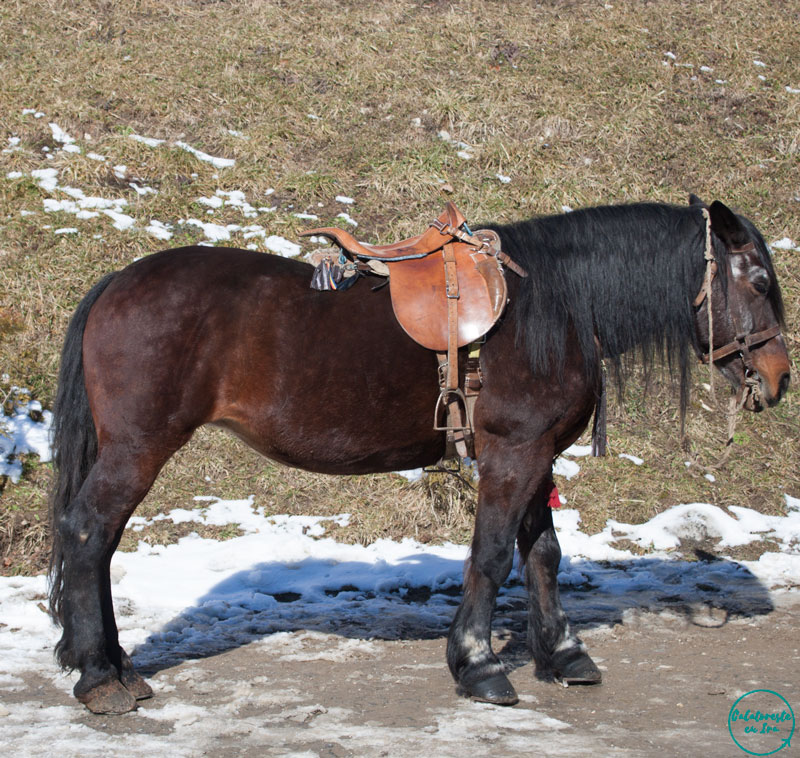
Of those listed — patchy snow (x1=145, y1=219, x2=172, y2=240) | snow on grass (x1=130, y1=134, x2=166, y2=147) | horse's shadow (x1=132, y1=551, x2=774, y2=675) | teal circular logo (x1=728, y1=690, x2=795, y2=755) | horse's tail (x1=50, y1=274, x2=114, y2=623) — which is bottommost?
horse's shadow (x1=132, y1=551, x2=774, y2=675)

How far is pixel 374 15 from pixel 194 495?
926 cm

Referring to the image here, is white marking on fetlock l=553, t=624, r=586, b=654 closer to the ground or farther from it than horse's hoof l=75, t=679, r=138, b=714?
farther from it

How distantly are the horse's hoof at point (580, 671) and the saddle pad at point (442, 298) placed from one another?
1677 mm

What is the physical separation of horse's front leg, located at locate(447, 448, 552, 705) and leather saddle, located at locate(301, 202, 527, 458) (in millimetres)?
234

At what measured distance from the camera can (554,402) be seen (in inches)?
149

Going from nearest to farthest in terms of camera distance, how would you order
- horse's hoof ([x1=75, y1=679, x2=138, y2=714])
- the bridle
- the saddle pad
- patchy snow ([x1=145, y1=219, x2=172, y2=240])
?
horse's hoof ([x1=75, y1=679, x2=138, y2=714]) → the saddle pad → the bridle → patchy snow ([x1=145, y1=219, x2=172, y2=240])

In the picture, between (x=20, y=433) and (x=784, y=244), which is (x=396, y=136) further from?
(x=20, y=433)

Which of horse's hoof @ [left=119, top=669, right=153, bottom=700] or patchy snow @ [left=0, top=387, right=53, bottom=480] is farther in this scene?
patchy snow @ [left=0, top=387, right=53, bottom=480]

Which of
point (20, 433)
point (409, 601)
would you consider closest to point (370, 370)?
point (409, 601)

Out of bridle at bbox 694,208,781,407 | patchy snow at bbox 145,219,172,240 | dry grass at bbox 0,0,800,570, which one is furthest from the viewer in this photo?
patchy snow at bbox 145,219,172,240

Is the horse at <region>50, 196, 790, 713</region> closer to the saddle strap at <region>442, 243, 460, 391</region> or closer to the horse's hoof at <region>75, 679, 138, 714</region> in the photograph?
the horse's hoof at <region>75, 679, 138, 714</region>

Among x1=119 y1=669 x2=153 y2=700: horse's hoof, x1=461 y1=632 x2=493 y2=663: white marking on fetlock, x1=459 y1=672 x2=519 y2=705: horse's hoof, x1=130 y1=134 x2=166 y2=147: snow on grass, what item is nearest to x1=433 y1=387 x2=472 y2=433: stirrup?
x1=461 y1=632 x2=493 y2=663: white marking on fetlock

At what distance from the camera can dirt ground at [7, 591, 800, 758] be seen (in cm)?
318

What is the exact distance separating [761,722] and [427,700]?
1.43 meters
